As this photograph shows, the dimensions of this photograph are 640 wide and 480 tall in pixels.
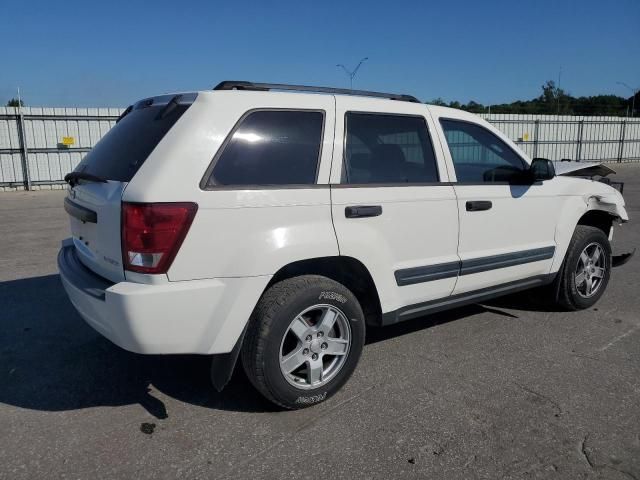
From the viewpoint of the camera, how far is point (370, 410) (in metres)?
3.16

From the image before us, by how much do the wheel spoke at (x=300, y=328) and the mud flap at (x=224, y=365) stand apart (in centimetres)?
31

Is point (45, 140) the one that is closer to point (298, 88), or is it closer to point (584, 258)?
point (298, 88)

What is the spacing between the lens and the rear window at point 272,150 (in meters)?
2.90

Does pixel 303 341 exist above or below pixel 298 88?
below

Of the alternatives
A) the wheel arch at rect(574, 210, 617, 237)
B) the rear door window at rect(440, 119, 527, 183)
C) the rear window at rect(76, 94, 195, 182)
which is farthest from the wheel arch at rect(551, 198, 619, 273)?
the rear window at rect(76, 94, 195, 182)

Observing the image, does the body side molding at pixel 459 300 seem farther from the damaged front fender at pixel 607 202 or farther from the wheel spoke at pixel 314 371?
the damaged front fender at pixel 607 202

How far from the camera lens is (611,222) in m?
5.17

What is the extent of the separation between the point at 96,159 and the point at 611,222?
181 inches

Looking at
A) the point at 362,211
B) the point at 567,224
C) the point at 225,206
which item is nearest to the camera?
the point at 225,206

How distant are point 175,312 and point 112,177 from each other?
2.94 feet

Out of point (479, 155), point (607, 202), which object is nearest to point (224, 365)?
point (479, 155)

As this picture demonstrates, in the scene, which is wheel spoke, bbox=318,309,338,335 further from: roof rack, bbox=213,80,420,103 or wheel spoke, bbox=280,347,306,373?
roof rack, bbox=213,80,420,103

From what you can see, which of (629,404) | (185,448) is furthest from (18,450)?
(629,404)

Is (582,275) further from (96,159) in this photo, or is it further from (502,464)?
(96,159)
